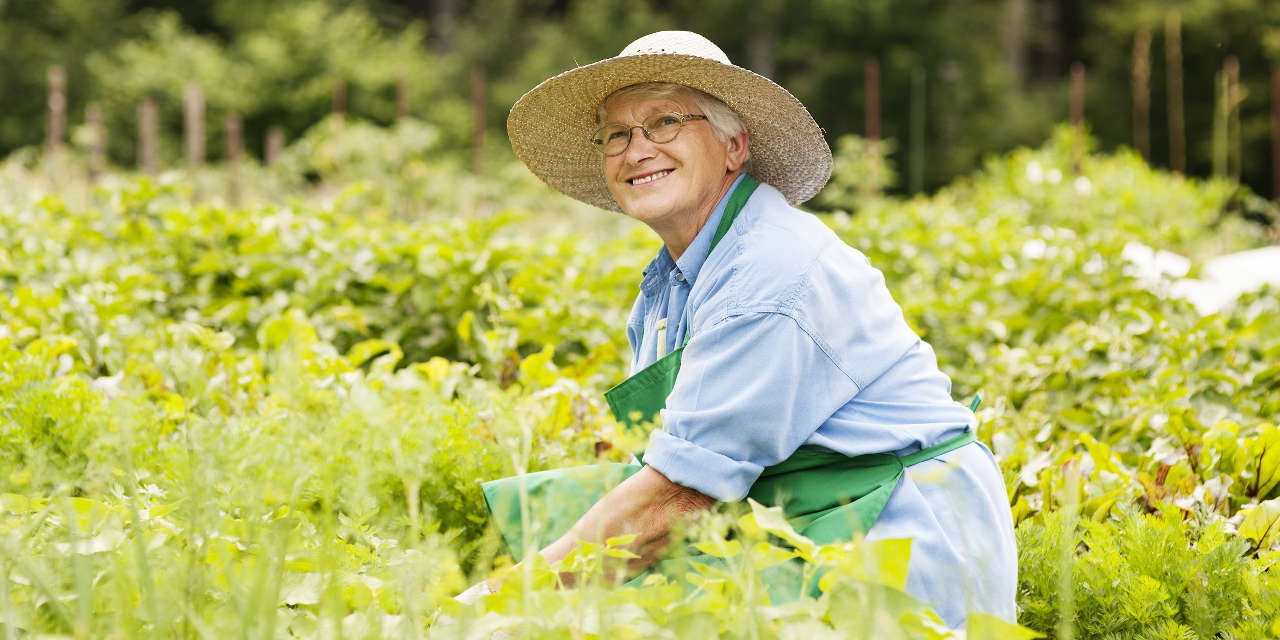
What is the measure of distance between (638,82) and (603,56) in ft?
66.2

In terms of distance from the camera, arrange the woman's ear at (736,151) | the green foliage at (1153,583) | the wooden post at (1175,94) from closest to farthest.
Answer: the green foliage at (1153,583) → the woman's ear at (736,151) → the wooden post at (1175,94)

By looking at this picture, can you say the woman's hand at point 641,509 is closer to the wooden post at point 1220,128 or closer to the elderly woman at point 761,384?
the elderly woman at point 761,384

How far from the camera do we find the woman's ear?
226 cm

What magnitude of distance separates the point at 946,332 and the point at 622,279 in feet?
3.70

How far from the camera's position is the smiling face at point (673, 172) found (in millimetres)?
2158

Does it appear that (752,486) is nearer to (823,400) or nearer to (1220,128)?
(823,400)

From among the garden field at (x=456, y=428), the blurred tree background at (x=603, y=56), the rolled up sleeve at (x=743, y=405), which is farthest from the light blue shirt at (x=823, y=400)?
the blurred tree background at (x=603, y=56)

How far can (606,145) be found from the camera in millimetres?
2297

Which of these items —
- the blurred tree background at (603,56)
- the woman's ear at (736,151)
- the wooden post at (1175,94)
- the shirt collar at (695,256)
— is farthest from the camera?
the blurred tree background at (603,56)

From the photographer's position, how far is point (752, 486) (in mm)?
1931

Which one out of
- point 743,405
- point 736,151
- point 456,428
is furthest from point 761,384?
point 456,428

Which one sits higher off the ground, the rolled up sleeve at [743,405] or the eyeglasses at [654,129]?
the eyeglasses at [654,129]

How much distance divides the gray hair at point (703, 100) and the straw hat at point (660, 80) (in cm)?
2

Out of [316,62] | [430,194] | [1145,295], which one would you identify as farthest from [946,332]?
[316,62]
